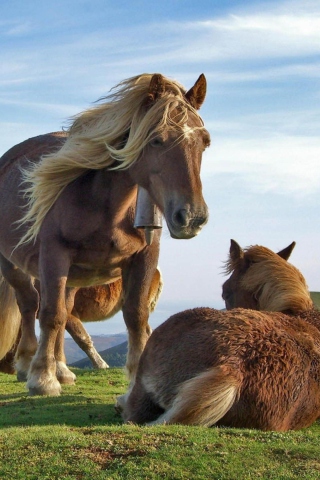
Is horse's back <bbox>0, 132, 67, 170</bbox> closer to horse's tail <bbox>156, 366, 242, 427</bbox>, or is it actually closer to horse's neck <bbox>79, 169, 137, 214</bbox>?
horse's neck <bbox>79, 169, 137, 214</bbox>

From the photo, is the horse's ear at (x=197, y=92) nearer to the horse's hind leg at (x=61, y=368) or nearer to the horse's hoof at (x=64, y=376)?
the horse's hind leg at (x=61, y=368)

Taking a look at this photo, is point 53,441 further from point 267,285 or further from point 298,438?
point 267,285

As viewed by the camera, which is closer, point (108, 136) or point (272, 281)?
point (272, 281)

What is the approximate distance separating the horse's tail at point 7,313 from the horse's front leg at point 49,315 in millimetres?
3785

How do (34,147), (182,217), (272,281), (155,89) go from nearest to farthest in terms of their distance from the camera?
1. (182,217)
2. (272,281)
3. (155,89)
4. (34,147)

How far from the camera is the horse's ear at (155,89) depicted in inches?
333

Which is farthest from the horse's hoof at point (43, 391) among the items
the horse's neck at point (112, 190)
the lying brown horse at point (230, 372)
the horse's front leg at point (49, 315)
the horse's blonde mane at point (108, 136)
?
the lying brown horse at point (230, 372)

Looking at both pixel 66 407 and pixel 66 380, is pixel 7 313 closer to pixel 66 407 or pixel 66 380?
pixel 66 380

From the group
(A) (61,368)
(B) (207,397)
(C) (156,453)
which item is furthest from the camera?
(A) (61,368)

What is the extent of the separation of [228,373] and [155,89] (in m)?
3.44

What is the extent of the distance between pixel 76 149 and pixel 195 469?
4794 millimetres

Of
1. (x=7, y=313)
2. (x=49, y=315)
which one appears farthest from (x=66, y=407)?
(x=7, y=313)

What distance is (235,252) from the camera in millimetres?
9227

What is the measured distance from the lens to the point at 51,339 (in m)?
9.23
